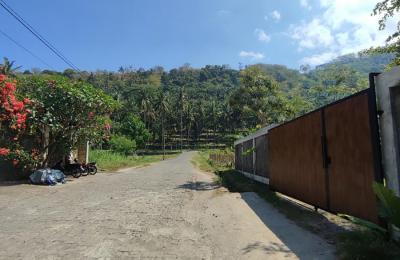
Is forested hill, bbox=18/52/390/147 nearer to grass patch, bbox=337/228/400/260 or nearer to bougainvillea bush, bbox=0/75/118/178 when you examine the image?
bougainvillea bush, bbox=0/75/118/178

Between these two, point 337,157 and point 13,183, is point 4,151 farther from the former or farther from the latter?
point 337,157

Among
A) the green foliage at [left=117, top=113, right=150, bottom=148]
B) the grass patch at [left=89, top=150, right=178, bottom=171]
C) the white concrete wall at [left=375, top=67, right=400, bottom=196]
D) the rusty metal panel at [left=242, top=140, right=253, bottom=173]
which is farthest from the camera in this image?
the green foliage at [left=117, top=113, right=150, bottom=148]

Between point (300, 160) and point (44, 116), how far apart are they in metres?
13.8

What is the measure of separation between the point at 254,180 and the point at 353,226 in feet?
39.2

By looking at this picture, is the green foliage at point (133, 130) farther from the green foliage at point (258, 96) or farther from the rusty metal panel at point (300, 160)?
the rusty metal panel at point (300, 160)

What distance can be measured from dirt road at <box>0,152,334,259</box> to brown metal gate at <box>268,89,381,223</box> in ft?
3.22

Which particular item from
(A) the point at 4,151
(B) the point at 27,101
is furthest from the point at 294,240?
(B) the point at 27,101

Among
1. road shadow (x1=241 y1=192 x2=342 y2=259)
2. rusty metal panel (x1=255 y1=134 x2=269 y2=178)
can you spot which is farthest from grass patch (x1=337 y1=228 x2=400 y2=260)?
rusty metal panel (x1=255 y1=134 x2=269 y2=178)

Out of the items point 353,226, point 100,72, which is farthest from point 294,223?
point 100,72

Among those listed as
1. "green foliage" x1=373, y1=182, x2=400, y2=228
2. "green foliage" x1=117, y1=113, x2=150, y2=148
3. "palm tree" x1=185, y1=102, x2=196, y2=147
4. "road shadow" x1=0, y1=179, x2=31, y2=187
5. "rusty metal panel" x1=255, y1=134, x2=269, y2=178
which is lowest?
"road shadow" x1=0, y1=179, x2=31, y2=187

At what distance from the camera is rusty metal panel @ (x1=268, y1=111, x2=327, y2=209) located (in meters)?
8.70

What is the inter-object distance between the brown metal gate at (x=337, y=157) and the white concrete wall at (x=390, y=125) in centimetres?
14

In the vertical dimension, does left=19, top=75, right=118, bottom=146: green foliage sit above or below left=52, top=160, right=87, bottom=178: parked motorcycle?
above

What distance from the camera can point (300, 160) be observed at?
33.3 ft
